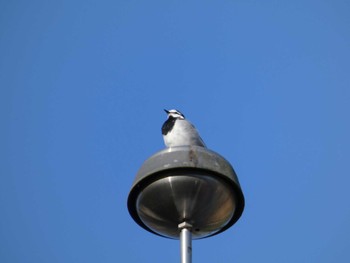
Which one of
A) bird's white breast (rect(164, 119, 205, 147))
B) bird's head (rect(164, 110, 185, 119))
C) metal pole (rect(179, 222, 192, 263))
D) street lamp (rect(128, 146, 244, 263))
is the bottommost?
metal pole (rect(179, 222, 192, 263))

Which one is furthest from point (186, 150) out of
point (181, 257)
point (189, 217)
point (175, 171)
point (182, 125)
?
point (182, 125)

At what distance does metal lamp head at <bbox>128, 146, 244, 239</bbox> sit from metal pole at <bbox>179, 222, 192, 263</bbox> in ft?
0.16

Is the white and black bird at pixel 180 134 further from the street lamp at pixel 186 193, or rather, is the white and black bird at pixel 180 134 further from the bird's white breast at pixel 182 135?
the street lamp at pixel 186 193

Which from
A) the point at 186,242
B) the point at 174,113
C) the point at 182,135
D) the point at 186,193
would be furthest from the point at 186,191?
the point at 174,113

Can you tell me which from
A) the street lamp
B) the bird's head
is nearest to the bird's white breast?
the bird's head

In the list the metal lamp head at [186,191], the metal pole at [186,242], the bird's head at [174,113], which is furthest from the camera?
the bird's head at [174,113]

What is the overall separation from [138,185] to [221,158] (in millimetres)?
718

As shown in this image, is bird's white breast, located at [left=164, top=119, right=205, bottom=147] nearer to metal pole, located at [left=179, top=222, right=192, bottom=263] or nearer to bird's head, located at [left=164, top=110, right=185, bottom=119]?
bird's head, located at [left=164, top=110, right=185, bottom=119]

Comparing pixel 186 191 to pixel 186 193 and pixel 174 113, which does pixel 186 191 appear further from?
pixel 174 113

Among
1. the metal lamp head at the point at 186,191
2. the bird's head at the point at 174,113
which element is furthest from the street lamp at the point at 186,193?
the bird's head at the point at 174,113

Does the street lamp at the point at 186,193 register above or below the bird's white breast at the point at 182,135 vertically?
below

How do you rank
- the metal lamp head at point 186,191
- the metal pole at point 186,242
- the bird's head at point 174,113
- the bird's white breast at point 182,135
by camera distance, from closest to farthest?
the metal pole at point 186,242 < the metal lamp head at point 186,191 < the bird's white breast at point 182,135 < the bird's head at point 174,113

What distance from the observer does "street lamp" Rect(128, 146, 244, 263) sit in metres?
Result: 5.04

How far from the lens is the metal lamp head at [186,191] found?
5.04 metres
